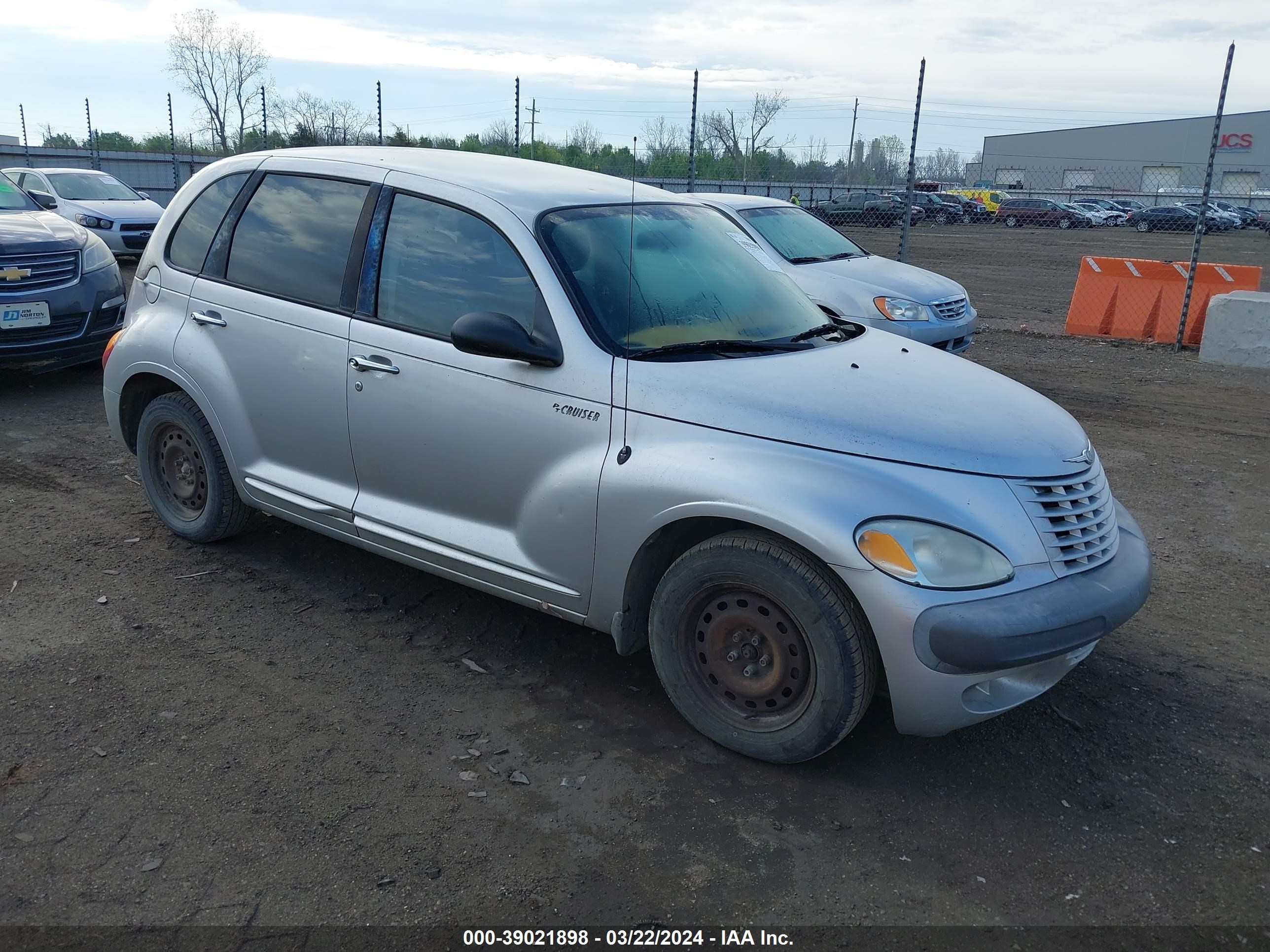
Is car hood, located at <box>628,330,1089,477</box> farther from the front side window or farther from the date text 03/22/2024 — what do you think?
the date text 03/22/2024

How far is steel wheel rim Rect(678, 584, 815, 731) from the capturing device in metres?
3.23

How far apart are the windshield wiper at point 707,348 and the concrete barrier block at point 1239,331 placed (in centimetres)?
843

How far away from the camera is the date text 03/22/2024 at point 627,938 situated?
261cm

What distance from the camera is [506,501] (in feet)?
12.3

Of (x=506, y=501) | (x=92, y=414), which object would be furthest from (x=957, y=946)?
(x=92, y=414)

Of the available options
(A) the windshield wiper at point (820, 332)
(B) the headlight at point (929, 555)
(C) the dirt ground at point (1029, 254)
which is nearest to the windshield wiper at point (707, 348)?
(A) the windshield wiper at point (820, 332)

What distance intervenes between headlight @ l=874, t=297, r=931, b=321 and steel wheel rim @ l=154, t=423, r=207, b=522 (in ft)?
19.4

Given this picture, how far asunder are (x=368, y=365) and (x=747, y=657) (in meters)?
1.87

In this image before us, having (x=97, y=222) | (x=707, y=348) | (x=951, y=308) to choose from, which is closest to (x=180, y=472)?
(x=707, y=348)

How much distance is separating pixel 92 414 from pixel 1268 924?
771 centimetres

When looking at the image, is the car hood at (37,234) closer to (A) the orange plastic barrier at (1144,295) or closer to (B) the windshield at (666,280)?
(B) the windshield at (666,280)

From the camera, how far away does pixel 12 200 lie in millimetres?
9500

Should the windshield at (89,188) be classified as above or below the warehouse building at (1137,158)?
below

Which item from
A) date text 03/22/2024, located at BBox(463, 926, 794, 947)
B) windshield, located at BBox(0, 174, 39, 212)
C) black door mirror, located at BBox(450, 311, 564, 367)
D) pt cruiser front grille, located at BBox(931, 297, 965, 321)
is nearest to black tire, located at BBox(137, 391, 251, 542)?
black door mirror, located at BBox(450, 311, 564, 367)
